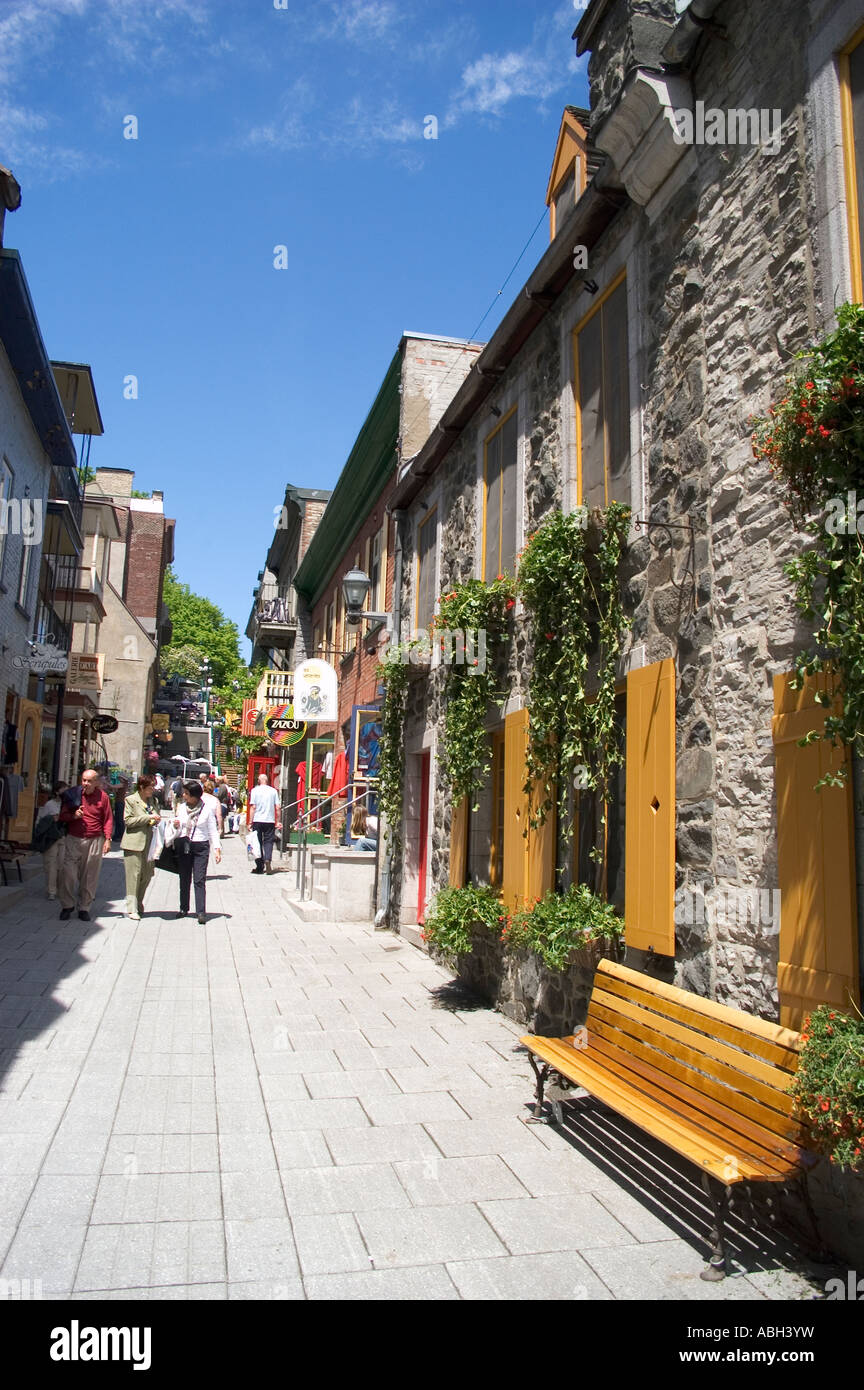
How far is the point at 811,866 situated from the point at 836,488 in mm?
1513

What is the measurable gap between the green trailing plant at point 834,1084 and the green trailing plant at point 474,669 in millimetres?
5070

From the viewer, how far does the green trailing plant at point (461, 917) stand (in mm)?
8094

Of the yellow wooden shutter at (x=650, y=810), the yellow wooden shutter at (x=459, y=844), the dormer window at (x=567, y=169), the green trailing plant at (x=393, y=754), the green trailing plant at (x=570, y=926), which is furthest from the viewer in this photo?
the green trailing plant at (x=393, y=754)

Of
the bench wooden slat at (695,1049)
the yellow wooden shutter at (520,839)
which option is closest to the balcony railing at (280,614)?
the yellow wooden shutter at (520,839)

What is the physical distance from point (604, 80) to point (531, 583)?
3.52 metres

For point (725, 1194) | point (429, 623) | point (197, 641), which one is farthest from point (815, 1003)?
point (197, 641)

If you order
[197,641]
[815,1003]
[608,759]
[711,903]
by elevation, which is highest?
[197,641]

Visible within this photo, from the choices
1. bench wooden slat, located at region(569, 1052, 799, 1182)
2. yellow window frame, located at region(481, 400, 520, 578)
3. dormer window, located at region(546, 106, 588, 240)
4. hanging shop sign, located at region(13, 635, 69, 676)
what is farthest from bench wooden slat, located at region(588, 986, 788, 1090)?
hanging shop sign, located at region(13, 635, 69, 676)

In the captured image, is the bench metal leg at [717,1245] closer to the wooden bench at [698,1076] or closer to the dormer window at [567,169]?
the wooden bench at [698,1076]

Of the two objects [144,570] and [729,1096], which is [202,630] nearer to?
[144,570]

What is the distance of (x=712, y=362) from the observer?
205 inches

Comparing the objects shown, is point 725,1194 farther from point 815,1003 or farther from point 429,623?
point 429,623

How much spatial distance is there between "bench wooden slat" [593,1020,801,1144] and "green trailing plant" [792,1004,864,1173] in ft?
0.35

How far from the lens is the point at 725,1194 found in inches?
145
